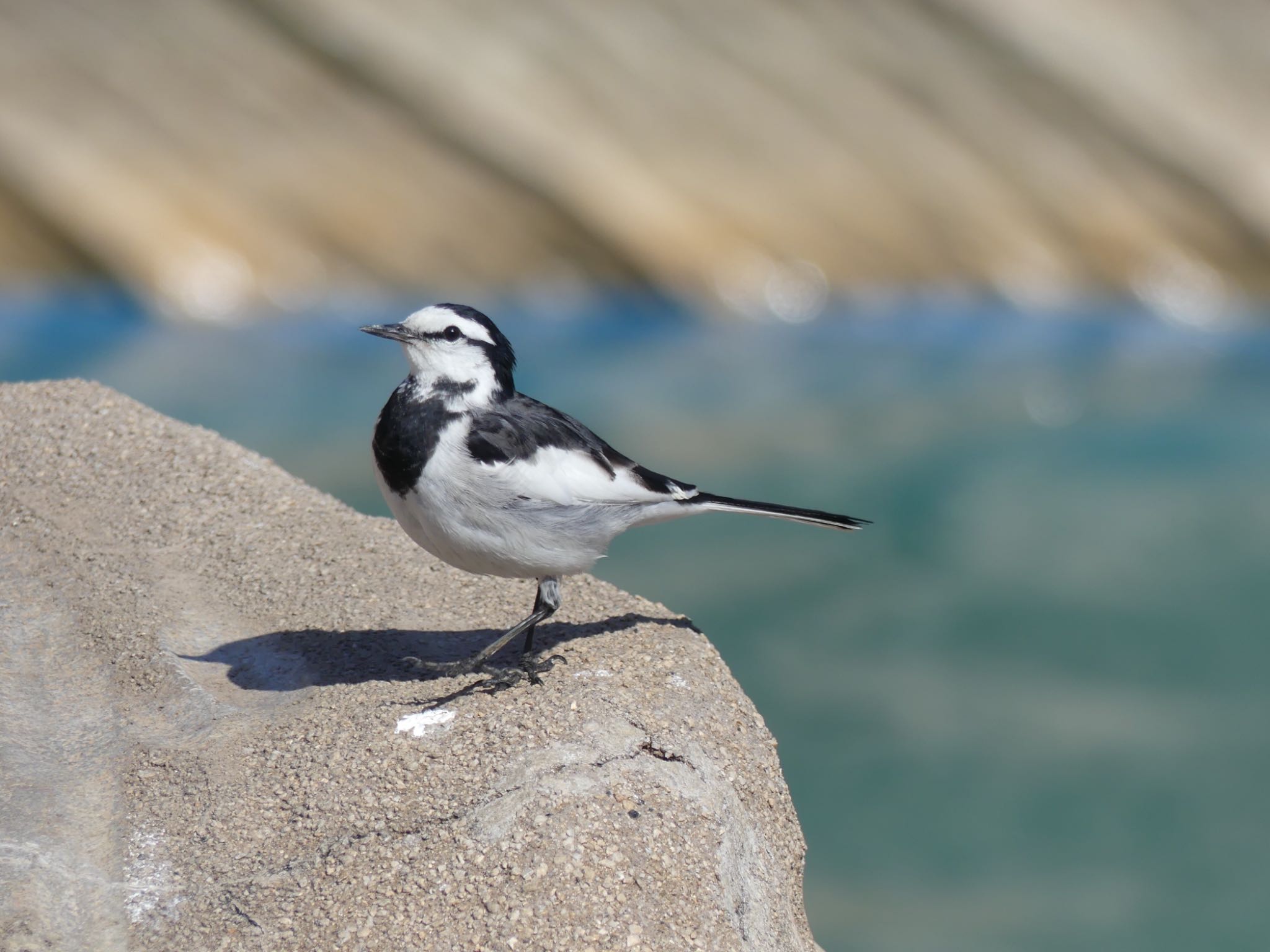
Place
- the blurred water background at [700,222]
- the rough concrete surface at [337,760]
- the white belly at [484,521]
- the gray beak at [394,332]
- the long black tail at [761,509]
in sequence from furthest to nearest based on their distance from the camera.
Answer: the blurred water background at [700,222], the long black tail at [761,509], the gray beak at [394,332], the white belly at [484,521], the rough concrete surface at [337,760]

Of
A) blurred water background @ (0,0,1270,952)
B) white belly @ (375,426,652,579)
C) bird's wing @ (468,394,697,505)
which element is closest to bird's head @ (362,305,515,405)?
bird's wing @ (468,394,697,505)

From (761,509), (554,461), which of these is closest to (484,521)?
(554,461)

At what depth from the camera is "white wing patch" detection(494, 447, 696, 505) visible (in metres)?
4.10

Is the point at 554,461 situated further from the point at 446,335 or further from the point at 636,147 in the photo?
the point at 636,147

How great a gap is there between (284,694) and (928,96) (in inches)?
516

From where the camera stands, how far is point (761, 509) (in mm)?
4484

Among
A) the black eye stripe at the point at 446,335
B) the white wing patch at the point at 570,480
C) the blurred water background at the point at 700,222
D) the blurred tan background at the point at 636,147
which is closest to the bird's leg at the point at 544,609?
the white wing patch at the point at 570,480

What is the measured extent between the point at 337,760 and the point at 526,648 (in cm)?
71

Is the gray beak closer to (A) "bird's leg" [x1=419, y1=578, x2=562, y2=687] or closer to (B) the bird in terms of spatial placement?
(B) the bird

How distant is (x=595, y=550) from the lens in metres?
4.30

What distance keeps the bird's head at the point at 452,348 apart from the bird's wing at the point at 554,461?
0.10 m

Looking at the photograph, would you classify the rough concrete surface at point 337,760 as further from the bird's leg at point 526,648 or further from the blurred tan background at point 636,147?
the blurred tan background at point 636,147

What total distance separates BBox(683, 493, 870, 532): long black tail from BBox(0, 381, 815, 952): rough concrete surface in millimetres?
440

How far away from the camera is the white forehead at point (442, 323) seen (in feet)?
13.9
